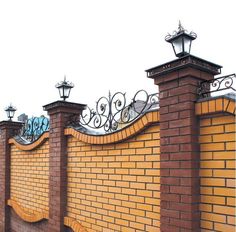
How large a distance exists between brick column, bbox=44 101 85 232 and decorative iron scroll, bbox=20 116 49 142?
53cm

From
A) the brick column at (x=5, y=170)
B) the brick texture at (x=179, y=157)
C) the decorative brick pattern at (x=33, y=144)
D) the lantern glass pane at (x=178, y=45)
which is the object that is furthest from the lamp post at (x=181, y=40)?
the brick column at (x=5, y=170)

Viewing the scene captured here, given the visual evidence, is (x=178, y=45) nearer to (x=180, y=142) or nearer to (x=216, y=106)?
(x=216, y=106)

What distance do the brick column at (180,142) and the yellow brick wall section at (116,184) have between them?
22cm

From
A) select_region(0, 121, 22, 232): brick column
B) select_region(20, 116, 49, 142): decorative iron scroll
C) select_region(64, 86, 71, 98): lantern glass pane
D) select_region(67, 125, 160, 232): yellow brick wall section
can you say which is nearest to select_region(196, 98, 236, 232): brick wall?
select_region(67, 125, 160, 232): yellow brick wall section

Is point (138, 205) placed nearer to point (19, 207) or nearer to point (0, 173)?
point (19, 207)

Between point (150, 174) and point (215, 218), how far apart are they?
0.78 metres

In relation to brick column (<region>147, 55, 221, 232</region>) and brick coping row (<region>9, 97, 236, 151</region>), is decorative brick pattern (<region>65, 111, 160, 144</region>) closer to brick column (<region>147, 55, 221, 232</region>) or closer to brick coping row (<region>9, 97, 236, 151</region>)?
brick coping row (<region>9, 97, 236, 151</region>)

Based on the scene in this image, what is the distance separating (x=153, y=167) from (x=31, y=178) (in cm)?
324

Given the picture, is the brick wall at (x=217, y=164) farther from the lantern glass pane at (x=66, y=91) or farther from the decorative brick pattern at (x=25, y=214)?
the decorative brick pattern at (x=25, y=214)

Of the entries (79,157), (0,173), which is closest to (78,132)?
A: (79,157)

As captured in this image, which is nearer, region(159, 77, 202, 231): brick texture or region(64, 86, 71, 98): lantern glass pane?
region(159, 77, 202, 231): brick texture

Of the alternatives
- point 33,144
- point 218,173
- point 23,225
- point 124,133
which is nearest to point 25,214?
point 23,225

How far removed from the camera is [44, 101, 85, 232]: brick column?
14.0 feet

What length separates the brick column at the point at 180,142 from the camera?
7.81 feet
